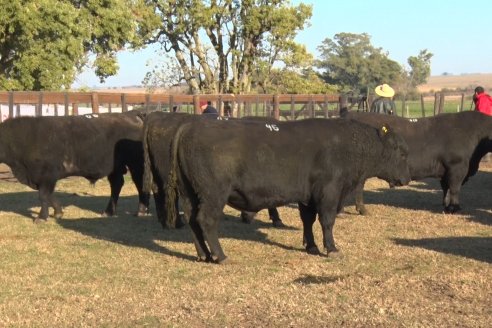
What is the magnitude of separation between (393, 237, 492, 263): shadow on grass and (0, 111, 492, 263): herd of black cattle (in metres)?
0.95

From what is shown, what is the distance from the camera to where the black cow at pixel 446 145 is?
10492 mm

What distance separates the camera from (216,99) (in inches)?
752

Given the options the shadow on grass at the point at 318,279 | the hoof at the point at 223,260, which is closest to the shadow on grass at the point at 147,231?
Result: the hoof at the point at 223,260

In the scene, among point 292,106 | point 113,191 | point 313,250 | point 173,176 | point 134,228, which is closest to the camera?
point 173,176

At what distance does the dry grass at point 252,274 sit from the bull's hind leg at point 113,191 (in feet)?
1.01

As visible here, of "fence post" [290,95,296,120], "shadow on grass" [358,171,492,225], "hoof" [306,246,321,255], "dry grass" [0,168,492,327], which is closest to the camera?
"dry grass" [0,168,492,327]

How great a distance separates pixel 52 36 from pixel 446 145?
16732mm

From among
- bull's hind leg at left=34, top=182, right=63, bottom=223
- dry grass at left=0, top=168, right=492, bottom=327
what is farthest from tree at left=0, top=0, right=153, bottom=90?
dry grass at left=0, top=168, right=492, bottom=327

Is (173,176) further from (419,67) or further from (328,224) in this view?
(419,67)

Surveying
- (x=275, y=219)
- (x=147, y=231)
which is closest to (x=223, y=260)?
(x=147, y=231)

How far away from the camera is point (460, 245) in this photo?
7.84m

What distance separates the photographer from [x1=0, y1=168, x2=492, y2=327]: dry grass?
17.3 ft

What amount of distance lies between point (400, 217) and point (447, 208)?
3.09 feet

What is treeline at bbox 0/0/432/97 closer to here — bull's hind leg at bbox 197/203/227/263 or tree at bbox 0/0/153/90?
tree at bbox 0/0/153/90
